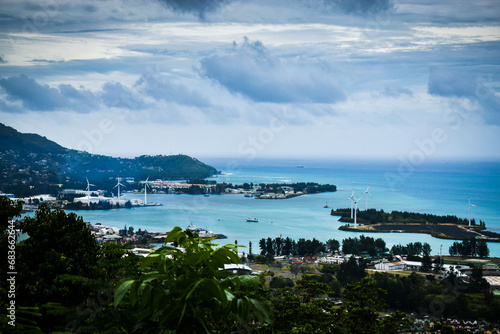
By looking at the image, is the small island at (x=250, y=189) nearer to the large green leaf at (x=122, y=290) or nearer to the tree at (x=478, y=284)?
the tree at (x=478, y=284)

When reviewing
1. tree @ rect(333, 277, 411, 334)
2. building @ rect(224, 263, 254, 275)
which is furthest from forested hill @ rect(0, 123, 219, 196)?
tree @ rect(333, 277, 411, 334)

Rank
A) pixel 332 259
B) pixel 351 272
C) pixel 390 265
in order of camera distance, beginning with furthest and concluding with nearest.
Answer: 1. pixel 332 259
2. pixel 390 265
3. pixel 351 272

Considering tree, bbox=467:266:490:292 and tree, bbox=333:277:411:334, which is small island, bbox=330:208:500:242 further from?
tree, bbox=333:277:411:334

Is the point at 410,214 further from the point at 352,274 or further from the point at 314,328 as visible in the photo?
the point at 314,328

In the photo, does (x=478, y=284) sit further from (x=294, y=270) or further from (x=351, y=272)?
(x=294, y=270)

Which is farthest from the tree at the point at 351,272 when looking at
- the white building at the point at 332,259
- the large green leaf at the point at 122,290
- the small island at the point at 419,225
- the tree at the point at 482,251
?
the large green leaf at the point at 122,290

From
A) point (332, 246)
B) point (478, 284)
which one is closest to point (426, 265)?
point (478, 284)
